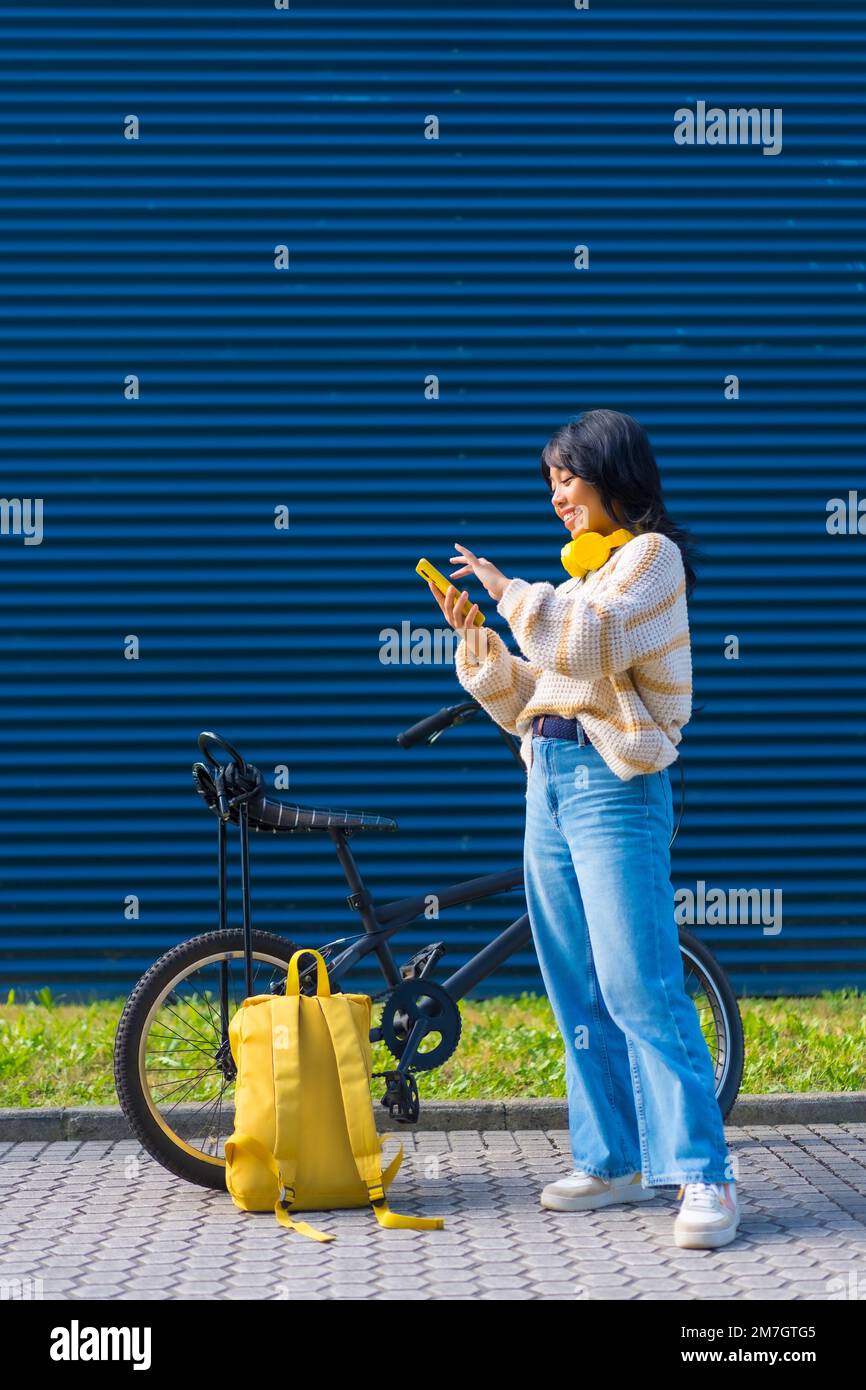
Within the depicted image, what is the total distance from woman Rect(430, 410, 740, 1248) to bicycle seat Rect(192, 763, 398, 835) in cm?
81

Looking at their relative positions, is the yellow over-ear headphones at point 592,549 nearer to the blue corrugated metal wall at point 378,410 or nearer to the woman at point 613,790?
the woman at point 613,790

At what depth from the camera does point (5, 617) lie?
24.5ft

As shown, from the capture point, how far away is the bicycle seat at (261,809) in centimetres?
505

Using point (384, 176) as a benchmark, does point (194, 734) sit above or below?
below

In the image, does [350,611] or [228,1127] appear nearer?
[228,1127]

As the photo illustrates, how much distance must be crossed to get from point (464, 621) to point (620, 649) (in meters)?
0.45

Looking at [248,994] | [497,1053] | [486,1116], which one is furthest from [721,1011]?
[248,994]

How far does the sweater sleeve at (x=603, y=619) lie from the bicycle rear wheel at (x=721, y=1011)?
1.40 meters

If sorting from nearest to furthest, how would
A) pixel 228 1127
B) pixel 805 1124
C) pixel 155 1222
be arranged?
pixel 155 1222
pixel 228 1127
pixel 805 1124

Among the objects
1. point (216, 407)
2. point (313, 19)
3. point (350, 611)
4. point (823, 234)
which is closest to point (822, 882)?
point (350, 611)

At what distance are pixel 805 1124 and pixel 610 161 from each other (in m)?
4.36

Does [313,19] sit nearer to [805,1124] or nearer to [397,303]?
[397,303]

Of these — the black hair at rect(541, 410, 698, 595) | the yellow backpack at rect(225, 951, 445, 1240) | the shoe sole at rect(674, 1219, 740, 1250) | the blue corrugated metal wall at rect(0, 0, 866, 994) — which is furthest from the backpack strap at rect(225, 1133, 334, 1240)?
the blue corrugated metal wall at rect(0, 0, 866, 994)

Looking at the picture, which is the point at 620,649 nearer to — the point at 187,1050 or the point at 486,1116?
the point at 187,1050
